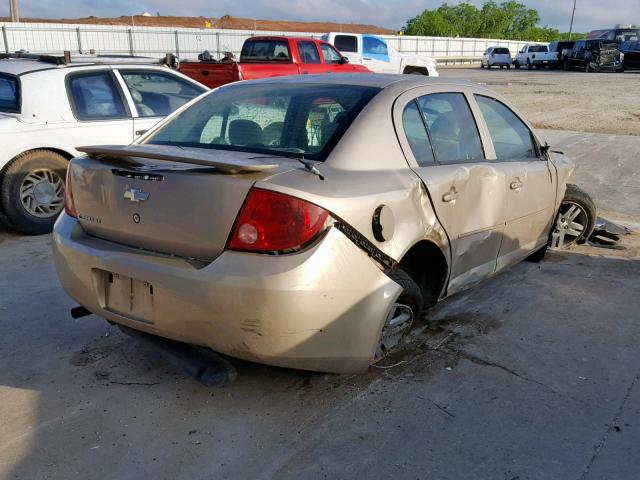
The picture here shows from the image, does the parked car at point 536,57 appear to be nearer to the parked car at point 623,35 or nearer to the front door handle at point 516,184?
the parked car at point 623,35

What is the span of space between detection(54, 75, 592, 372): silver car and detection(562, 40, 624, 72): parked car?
127ft

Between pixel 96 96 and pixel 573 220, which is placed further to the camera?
pixel 96 96

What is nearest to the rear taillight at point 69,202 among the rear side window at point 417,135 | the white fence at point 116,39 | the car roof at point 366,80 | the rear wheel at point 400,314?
the car roof at point 366,80

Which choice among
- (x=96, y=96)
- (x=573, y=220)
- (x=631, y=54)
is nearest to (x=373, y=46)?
(x=96, y=96)

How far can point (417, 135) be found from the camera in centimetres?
360

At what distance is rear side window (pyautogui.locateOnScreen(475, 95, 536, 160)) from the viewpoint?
4324 mm

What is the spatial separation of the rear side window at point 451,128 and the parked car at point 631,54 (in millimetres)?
38991

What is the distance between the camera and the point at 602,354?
3.69 meters

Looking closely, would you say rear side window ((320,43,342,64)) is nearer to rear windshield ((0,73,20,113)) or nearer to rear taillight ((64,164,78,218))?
rear windshield ((0,73,20,113))

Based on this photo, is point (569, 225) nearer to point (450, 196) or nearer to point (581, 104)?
point (450, 196)

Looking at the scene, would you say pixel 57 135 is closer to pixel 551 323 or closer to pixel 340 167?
pixel 340 167

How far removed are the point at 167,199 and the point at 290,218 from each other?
612 mm

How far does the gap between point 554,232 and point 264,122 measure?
320 cm

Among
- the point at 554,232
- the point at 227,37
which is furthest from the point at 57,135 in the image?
the point at 227,37
